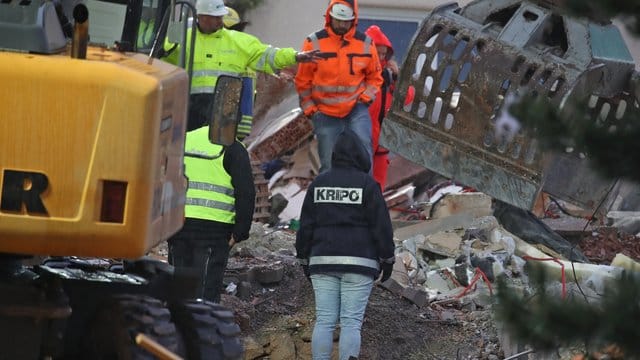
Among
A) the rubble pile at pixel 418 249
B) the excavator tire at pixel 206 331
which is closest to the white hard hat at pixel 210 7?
the rubble pile at pixel 418 249

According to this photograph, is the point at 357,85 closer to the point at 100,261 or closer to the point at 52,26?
the point at 100,261

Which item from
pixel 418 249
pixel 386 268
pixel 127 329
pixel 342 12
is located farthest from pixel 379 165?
pixel 127 329

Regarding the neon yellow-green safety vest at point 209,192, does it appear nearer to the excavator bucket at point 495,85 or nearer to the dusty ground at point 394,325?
the dusty ground at point 394,325

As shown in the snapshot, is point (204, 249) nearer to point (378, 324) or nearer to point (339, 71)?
point (378, 324)

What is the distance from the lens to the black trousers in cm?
1007

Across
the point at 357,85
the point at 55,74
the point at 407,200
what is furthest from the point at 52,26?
the point at 407,200

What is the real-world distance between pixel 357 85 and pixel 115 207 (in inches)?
256

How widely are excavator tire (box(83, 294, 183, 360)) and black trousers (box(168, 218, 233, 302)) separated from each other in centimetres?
278

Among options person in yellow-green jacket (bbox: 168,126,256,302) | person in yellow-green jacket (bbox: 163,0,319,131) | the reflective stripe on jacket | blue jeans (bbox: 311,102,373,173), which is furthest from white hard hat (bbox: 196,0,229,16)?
person in yellow-green jacket (bbox: 168,126,256,302)

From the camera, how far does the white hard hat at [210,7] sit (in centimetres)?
1142

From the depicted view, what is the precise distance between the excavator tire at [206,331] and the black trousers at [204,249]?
2368 millimetres

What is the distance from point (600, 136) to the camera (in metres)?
4.63

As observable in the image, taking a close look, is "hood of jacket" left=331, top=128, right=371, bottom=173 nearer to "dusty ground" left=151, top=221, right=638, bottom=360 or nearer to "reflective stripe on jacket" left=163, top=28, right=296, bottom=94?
"dusty ground" left=151, top=221, right=638, bottom=360

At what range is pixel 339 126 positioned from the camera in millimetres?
12609
